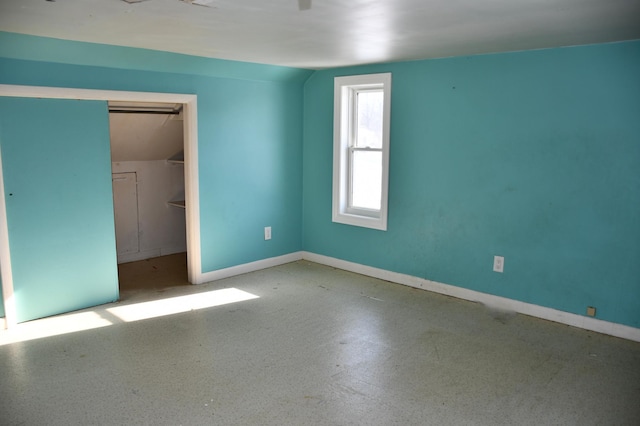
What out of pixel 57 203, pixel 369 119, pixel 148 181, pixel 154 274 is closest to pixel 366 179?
pixel 369 119

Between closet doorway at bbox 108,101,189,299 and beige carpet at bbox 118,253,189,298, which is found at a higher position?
closet doorway at bbox 108,101,189,299

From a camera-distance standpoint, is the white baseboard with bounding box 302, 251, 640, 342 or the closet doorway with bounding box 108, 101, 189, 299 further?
the closet doorway with bounding box 108, 101, 189, 299

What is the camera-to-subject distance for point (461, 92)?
4016 millimetres

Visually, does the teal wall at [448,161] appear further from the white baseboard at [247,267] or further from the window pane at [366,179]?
the window pane at [366,179]

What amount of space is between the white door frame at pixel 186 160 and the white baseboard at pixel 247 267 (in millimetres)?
76

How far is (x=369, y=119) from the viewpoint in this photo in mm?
4773

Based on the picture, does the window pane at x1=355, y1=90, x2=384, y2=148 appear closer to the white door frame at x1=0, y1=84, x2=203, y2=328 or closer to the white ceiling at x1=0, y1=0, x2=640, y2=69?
the white ceiling at x1=0, y1=0, x2=640, y2=69

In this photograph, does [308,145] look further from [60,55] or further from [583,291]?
[583,291]

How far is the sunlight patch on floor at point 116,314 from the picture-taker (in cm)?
339

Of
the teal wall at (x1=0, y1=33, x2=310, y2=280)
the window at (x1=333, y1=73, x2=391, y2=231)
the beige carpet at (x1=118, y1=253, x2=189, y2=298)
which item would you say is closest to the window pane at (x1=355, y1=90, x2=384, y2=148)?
the window at (x1=333, y1=73, x2=391, y2=231)

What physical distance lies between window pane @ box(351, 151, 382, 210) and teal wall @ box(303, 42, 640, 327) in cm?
26

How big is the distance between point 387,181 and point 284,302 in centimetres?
151

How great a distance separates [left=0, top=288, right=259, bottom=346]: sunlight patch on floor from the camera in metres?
3.39

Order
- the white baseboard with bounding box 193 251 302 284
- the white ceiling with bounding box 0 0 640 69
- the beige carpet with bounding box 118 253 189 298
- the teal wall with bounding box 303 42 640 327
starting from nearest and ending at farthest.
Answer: the white ceiling with bounding box 0 0 640 69, the teal wall with bounding box 303 42 640 327, the beige carpet with bounding box 118 253 189 298, the white baseboard with bounding box 193 251 302 284
